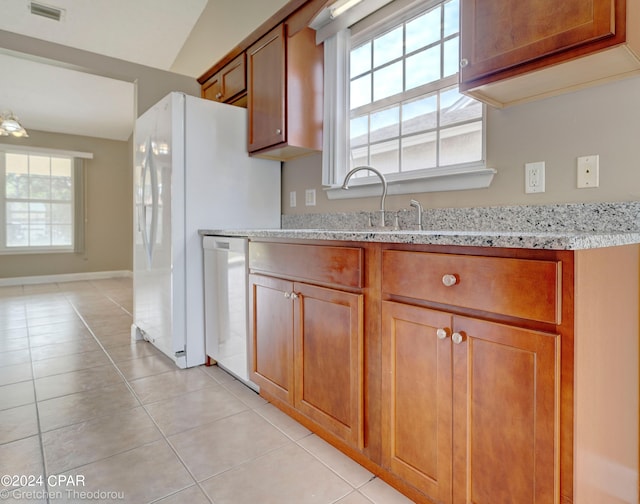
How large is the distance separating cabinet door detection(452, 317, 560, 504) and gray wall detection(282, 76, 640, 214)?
747 millimetres

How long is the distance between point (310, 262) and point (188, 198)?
1.27m

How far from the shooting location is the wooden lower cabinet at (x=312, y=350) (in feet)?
4.51

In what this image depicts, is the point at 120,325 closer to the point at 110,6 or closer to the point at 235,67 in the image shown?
the point at 235,67

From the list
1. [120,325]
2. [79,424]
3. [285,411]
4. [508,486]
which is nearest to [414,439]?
[508,486]

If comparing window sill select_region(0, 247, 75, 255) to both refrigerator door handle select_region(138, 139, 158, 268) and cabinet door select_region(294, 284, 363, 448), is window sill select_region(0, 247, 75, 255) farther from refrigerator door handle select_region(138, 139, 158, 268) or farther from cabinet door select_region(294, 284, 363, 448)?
cabinet door select_region(294, 284, 363, 448)

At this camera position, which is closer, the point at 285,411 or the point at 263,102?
the point at 285,411

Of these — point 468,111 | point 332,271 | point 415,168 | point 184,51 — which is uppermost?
point 184,51

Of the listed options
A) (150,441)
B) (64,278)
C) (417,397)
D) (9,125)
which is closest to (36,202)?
(64,278)

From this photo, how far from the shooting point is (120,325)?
3631 millimetres

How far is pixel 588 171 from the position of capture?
4.38ft

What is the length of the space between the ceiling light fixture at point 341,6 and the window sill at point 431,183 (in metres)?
0.87

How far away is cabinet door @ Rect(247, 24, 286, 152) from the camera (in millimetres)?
A: 2334

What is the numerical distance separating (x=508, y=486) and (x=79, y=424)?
5.89 feet

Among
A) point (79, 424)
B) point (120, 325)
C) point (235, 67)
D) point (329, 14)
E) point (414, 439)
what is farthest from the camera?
point (120, 325)
